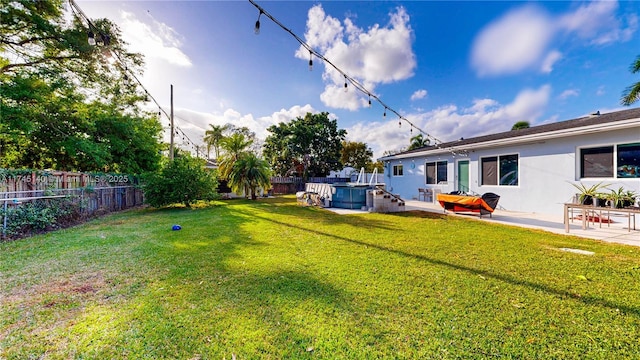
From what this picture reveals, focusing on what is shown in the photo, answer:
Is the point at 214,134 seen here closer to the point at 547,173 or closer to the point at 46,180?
the point at 46,180

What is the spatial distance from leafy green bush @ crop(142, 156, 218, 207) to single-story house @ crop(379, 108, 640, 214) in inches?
454

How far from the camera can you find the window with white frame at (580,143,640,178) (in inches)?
250

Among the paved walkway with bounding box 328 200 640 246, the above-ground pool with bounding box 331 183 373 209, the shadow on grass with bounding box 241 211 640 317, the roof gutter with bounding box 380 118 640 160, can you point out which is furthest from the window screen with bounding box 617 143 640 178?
the above-ground pool with bounding box 331 183 373 209

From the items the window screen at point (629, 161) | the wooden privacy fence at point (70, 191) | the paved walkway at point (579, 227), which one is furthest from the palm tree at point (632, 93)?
Answer: the wooden privacy fence at point (70, 191)

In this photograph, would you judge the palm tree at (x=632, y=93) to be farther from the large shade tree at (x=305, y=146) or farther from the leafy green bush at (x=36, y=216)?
the leafy green bush at (x=36, y=216)

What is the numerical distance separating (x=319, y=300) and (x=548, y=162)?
9735mm

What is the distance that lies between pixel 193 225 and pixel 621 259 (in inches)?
347

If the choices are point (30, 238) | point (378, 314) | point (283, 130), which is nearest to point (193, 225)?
point (30, 238)

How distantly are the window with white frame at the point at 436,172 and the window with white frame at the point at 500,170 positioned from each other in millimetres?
1963

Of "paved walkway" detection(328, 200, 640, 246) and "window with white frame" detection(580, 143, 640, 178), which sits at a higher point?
"window with white frame" detection(580, 143, 640, 178)

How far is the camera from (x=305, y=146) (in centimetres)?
2322

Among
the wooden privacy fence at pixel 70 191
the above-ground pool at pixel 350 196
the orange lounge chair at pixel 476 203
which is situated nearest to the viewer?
the wooden privacy fence at pixel 70 191

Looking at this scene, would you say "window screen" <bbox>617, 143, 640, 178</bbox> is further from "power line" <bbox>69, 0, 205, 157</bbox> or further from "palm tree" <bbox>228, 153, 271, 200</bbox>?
"palm tree" <bbox>228, 153, 271, 200</bbox>

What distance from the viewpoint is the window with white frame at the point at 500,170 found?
905 cm
